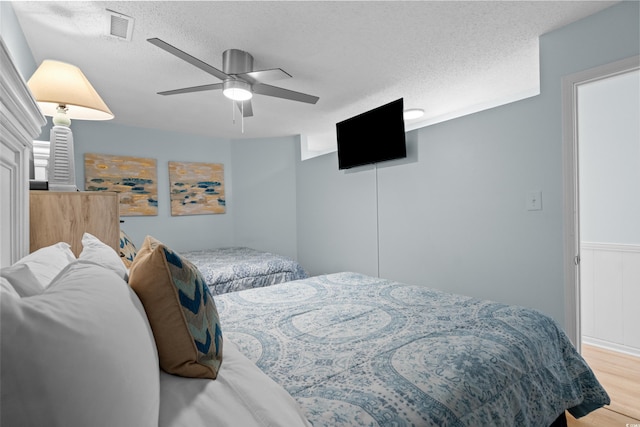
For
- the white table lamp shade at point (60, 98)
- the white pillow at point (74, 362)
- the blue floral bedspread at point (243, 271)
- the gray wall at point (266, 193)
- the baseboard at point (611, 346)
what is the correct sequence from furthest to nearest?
the gray wall at point (266, 193) < the blue floral bedspread at point (243, 271) < the baseboard at point (611, 346) < the white table lamp shade at point (60, 98) < the white pillow at point (74, 362)

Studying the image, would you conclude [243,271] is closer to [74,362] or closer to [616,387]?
[74,362]

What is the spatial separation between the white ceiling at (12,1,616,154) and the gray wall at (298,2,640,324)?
26 cm

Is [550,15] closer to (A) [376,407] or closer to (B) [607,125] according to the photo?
(B) [607,125]

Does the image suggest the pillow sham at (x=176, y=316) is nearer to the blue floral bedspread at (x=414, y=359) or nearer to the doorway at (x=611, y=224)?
the blue floral bedspread at (x=414, y=359)

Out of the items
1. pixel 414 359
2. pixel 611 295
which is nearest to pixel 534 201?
pixel 611 295

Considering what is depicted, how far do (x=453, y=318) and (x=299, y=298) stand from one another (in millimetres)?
848

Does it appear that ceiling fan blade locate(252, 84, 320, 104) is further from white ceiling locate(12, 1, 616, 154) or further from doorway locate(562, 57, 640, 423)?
doorway locate(562, 57, 640, 423)

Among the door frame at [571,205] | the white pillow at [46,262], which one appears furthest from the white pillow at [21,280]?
the door frame at [571,205]

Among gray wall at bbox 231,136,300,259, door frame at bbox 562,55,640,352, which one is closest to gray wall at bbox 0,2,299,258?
gray wall at bbox 231,136,300,259

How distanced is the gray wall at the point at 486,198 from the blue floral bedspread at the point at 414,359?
0.97m

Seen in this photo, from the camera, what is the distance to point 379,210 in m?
3.54

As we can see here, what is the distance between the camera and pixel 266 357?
1.15m

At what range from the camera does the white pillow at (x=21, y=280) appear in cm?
58

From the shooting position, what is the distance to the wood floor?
1748 millimetres
